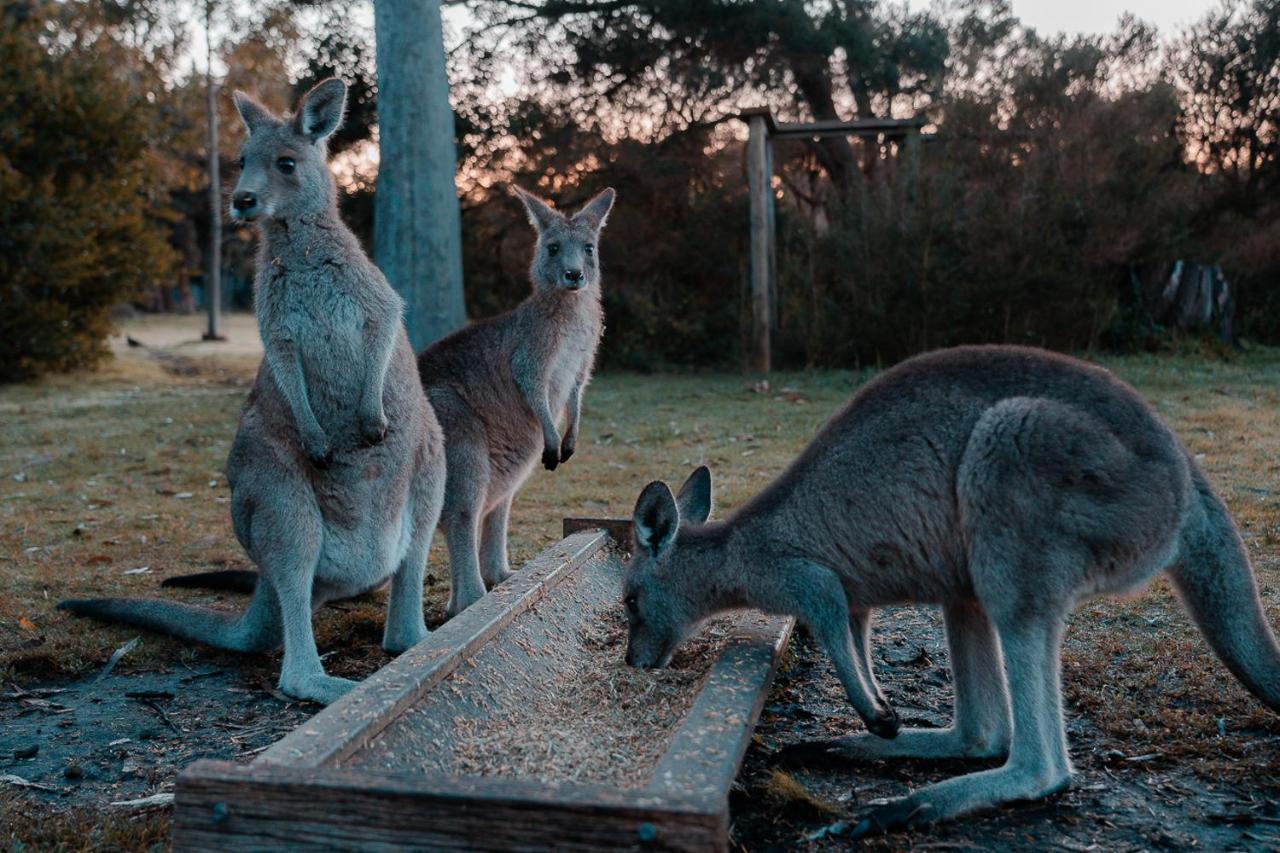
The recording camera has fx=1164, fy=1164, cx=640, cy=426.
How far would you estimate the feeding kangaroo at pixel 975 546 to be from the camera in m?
2.54

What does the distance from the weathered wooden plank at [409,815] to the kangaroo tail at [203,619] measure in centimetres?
183

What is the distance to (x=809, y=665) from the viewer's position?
3.77 m

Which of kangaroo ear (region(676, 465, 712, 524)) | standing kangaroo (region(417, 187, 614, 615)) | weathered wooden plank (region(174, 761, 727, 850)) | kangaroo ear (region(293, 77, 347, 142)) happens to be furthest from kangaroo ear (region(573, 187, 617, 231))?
weathered wooden plank (region(174, 761, 727, 850))

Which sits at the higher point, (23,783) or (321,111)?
(321,111)

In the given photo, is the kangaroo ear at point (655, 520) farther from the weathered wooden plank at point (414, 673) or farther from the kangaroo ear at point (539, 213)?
the kangaroo ear at point (539, 213)

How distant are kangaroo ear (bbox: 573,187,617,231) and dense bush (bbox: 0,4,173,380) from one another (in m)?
9.42

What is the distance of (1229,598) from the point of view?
2691 millimetres

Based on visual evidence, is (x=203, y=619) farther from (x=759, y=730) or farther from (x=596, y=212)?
(x=596, y=212)

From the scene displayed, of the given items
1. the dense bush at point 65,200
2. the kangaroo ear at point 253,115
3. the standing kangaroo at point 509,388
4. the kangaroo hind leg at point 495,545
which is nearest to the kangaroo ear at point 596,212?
the standing kangaroo at point 509,388

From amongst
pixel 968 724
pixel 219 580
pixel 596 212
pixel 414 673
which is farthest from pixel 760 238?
pixel 414 673

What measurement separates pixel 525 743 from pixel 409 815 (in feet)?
2.71

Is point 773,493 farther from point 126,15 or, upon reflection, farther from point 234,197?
point 126,15

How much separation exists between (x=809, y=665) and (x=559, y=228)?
2286 mm

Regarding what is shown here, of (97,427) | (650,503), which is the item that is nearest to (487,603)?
(650,503)
